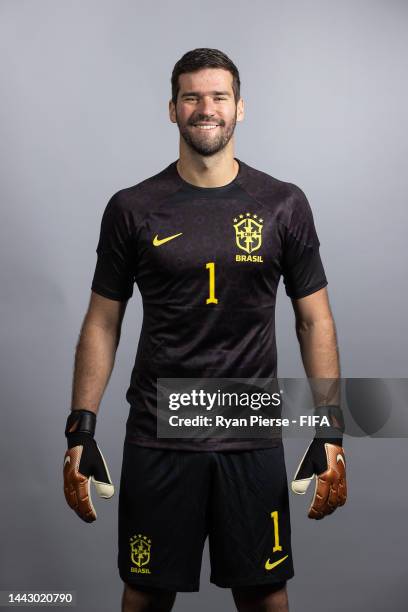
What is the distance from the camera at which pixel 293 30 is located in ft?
13.9

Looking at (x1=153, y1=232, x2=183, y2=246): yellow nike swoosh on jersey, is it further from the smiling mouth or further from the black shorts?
the black shorts

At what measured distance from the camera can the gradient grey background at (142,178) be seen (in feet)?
13.7

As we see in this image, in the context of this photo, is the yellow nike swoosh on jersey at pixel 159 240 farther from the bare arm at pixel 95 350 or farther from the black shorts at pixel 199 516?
the black shorts at pixel 199 516

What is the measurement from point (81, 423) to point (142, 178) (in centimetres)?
120

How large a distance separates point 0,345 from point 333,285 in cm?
123

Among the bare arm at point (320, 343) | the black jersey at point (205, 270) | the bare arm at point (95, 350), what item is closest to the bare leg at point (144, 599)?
the black jersey at point (205, 270)

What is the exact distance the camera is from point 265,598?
3248 mm

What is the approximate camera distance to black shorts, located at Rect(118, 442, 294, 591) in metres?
3.19

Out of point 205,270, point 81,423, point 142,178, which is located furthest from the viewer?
point 142,178

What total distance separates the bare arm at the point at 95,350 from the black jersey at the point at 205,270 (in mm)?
53

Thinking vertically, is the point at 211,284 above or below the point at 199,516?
above

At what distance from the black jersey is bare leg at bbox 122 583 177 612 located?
42 cm

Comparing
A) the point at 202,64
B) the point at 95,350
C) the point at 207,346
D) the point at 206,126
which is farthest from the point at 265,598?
the point at 202,64

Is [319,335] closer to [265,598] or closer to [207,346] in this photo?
[207,346]
